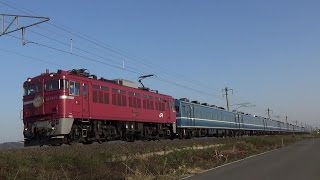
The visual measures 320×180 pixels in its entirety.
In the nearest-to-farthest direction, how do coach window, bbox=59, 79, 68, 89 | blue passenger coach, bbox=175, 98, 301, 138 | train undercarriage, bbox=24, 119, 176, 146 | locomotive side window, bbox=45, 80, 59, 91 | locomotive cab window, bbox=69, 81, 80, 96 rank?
train undercarriage, bbox=24, 119, 176, 146 → coach window, bbox=59, 79, 68, 89 → locomotive side window, bbox=45, 80, 59, 91 → locomotive cab window, bbox=69, 81, 80, 96 → blue passenger coach, bbox=175, 98, 301, 138

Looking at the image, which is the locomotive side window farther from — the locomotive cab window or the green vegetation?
the green vegetation

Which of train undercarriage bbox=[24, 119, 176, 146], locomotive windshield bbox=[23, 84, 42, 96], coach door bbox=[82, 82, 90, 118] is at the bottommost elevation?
train undercarriage bbox=[24, 119, 176, 146]

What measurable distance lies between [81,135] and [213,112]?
1330 inches

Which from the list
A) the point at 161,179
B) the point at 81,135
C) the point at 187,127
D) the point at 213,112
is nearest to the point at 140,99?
the point at 81,135

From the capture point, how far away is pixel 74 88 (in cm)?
2502

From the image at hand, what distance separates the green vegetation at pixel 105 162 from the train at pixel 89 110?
165 inches

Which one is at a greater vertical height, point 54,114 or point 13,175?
point 54,114

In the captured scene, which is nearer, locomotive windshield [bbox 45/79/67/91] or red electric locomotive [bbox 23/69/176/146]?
red electric locomotive [bbox 23/69/176/146]

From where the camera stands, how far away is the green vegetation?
13578mm

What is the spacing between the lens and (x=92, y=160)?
16250mm

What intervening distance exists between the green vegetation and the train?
420 cm

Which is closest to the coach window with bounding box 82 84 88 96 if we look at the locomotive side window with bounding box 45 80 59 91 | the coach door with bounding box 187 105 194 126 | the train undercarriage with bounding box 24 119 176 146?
the train undercarriage with bounding box 24 119 176 146

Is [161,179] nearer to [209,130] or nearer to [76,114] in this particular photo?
[76,114]

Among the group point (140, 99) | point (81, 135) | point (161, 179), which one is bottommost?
point (161, 179)
